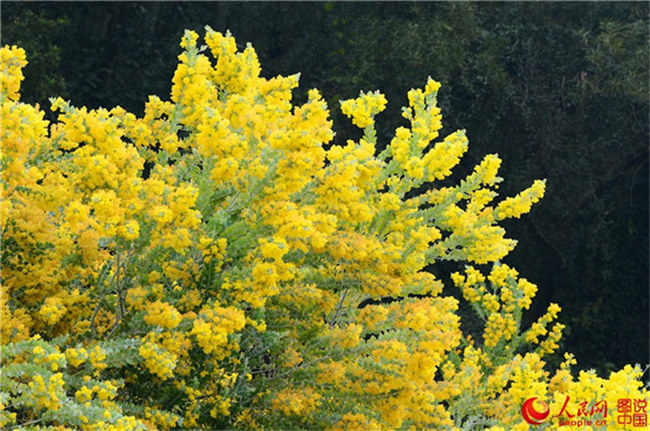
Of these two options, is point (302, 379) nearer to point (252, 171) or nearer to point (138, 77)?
point (252, 171)

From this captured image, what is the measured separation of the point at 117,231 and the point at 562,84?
890 centimetres

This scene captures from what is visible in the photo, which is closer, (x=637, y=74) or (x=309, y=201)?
(x=309, y=201)

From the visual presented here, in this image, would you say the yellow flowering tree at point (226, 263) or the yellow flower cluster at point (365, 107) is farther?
the yellow flower cluster at point (365, 107)

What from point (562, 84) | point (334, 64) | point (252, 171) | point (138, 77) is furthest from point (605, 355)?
point (252, 171)

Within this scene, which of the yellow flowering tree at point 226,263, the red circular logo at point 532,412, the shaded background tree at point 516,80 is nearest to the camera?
the yellow flowering tree at point 226,263

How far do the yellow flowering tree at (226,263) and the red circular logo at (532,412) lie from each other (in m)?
0.06

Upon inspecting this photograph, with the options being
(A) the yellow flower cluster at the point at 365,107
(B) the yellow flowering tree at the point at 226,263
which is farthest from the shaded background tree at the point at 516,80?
(B) the yellow flowering tree at the point at 226,263

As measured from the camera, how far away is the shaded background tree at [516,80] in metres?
12.1

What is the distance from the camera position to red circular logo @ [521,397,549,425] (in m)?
5.88

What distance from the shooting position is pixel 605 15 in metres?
12.8

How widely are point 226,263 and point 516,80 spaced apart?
827 cm

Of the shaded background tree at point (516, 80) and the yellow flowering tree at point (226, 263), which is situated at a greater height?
the shaded background tree at point (516, 80)
